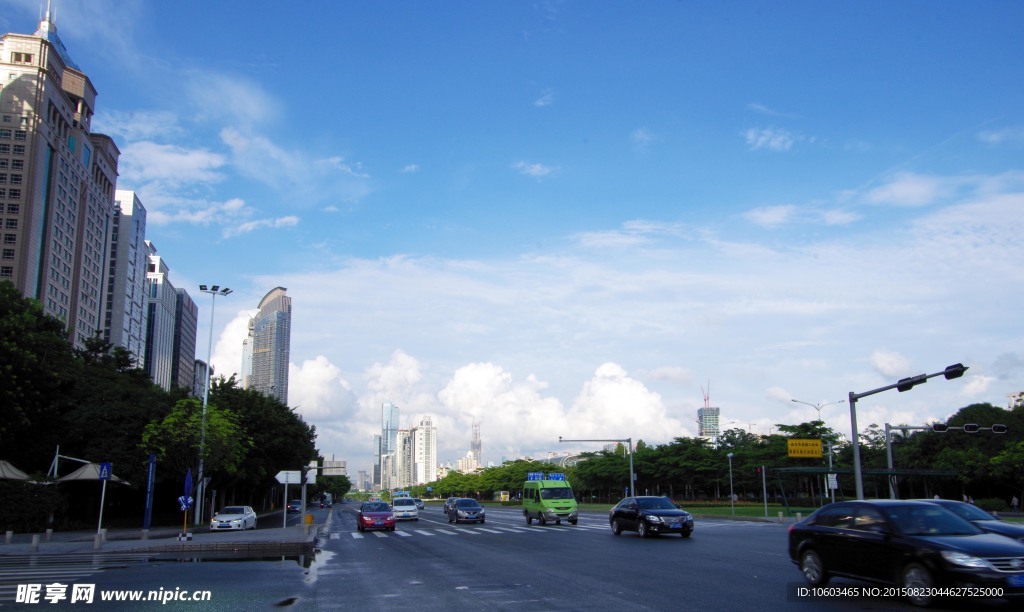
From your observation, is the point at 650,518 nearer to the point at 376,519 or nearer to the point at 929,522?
the point at 929,522

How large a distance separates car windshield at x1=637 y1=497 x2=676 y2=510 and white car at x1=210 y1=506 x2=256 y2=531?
20839 millimetres

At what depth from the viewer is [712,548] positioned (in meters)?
21.2

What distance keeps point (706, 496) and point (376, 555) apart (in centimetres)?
7771

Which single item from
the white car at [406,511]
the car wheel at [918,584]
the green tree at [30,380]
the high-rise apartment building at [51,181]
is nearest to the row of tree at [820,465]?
the white car at [406,511]

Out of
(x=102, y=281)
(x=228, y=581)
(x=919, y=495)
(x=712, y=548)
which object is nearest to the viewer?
(x=228, y=581)

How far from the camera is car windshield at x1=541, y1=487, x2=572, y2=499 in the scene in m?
39.2

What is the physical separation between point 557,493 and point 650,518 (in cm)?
1368

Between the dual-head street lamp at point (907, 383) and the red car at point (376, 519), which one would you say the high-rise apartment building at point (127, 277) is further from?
the dual-head street lamp at point (907, 383)

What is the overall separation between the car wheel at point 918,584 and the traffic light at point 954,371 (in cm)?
1734

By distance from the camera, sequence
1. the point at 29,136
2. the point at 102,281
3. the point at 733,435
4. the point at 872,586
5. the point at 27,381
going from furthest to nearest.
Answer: the point at 102,281 < the point at 29,136 < the point at 733,435 < the point at 27,381 < the point at 872,586

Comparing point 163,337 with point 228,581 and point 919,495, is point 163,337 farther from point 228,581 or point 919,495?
point 228,581

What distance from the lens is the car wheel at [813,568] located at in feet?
40.2

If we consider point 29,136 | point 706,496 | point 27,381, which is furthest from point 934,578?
point 29,136

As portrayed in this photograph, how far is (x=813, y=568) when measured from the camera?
40.8ft
